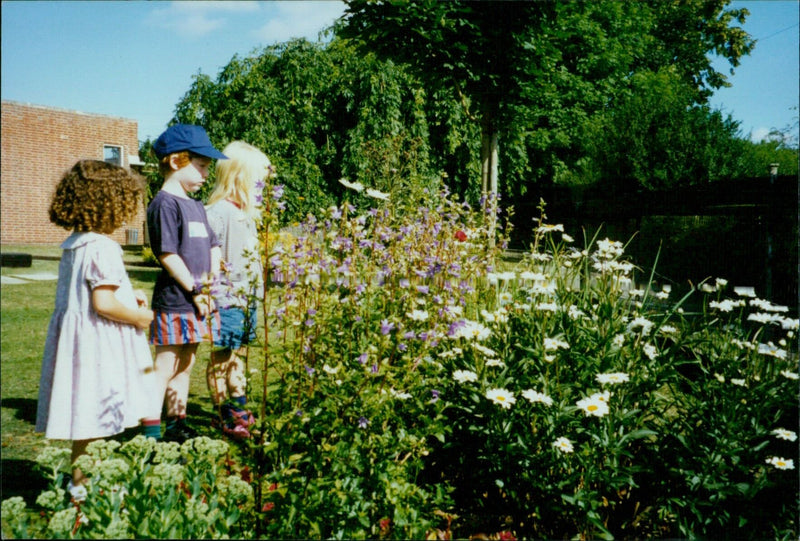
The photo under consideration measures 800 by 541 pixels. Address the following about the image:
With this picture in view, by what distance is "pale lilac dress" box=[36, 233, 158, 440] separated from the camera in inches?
76.7

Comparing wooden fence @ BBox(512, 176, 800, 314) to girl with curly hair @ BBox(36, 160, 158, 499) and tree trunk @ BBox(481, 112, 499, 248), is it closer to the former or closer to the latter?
tree trunk @ BBox(481, 112, 499, 248)

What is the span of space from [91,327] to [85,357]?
4.4 inches

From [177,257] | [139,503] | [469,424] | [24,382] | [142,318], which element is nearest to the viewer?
[139,503]

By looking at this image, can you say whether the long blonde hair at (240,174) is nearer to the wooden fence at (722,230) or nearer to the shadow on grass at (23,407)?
the shadow on grass at (23,407)

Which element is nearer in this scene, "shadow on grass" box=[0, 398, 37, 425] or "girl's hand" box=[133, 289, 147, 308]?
"girl's hand" box=[133, 289, 147, 308]

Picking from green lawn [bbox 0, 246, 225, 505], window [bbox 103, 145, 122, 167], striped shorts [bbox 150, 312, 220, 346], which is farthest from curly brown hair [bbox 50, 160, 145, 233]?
window [bbox 103, 145, 122, 167]

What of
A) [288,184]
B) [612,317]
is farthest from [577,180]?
[612,317]

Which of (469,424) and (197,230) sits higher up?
(197,230)

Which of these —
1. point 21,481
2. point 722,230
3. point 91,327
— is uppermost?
point 722,230

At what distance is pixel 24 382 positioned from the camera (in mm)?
3777

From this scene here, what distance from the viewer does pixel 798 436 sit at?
2.07 metres

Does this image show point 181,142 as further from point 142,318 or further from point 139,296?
point 142,318

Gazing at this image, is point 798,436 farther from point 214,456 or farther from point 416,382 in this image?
point 214,456

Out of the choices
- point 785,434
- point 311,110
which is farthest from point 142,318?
point 311,110
